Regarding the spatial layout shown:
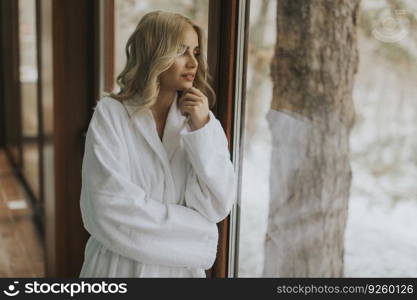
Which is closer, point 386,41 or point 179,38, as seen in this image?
point 386,41

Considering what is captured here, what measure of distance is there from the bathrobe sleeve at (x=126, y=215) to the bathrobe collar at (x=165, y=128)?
0.18ft

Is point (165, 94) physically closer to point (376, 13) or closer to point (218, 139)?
point (218, 139)

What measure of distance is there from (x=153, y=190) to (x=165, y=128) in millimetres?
151

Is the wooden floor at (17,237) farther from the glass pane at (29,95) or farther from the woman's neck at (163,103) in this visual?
the woman's neck at (163,103)

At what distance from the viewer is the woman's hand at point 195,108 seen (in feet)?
4.26

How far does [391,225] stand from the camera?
3.89 feet

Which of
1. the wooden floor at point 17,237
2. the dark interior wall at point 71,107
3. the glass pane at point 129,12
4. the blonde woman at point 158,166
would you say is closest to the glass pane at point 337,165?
the blonde woman at point 158,166

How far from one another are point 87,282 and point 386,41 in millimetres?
929

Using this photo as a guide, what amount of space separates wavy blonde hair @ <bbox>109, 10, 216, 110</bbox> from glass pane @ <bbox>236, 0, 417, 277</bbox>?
0.28 metres

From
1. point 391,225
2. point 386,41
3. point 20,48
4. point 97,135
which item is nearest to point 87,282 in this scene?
point 97,135

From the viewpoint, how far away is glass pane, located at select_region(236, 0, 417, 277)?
1.14 meters

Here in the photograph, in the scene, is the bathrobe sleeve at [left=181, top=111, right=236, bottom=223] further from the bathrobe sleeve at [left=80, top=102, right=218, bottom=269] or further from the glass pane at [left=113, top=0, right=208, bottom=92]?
the glass pane at [left=113, top=0, right=208, bottom=92]

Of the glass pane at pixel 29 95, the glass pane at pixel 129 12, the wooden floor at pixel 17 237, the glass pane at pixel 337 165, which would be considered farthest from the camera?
the glass pane at pixel 29 95

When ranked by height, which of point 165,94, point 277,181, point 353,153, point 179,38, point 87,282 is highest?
point 179,38
